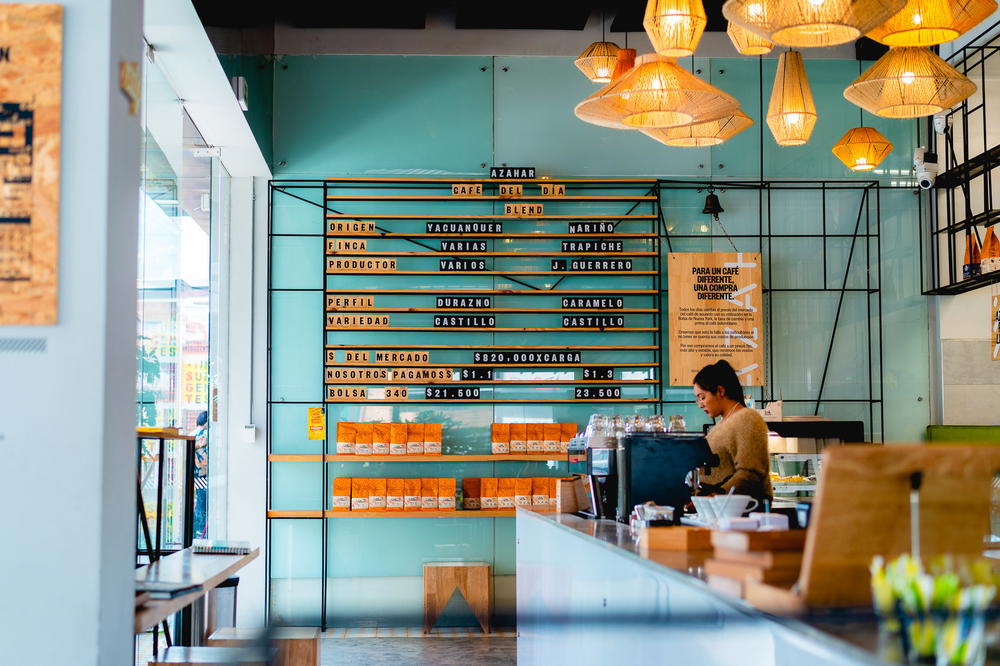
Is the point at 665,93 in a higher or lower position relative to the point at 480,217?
lower

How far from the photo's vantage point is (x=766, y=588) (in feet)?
6.62

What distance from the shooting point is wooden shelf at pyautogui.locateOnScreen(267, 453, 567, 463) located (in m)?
7.38

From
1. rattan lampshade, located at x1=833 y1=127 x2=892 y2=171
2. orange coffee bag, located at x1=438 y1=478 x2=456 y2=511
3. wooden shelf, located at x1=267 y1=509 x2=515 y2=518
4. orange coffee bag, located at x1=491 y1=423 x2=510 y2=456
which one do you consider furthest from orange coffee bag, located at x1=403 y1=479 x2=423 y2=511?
rattan lampshade, located at x1=833 y1=127 x2=892 y2=171

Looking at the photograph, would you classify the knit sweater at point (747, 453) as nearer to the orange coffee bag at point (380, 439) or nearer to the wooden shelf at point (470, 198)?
the orange coffee bag at point (380, 439)

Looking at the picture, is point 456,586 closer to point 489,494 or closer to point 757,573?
point 489,494

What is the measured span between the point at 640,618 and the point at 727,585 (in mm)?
860

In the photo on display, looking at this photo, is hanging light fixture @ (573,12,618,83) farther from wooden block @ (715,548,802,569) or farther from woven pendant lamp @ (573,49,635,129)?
wooden block @ (715,548,802,569)

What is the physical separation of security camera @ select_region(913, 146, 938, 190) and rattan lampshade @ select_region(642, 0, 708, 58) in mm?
4540

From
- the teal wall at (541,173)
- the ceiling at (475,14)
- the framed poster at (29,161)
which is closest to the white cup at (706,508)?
the framed poster at (29,161)

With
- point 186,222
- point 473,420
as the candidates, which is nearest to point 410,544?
point 473,420

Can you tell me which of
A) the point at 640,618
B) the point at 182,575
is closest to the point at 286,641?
Answer: the point at 182,575

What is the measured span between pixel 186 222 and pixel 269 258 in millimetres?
1716

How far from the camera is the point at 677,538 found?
302 cm

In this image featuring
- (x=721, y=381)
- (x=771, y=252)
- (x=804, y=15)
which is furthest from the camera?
(x=771, y=252)
